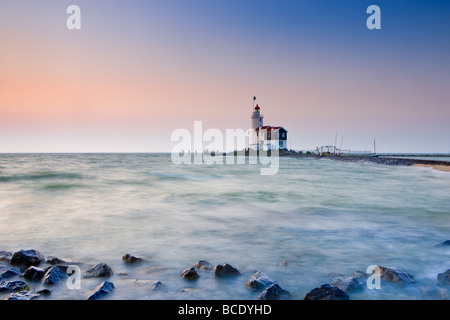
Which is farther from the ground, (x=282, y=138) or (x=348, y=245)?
(x=282, y=138)

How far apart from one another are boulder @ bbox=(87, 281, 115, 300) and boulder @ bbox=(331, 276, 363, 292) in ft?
9.49

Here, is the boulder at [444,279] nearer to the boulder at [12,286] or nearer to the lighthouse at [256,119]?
the boulder at [12,286]

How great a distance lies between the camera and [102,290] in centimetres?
365

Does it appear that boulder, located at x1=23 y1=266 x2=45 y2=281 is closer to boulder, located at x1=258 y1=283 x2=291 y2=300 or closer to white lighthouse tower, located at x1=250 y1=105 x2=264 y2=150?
boulder, located at x1=258 y1=283 x2=291 y2=300

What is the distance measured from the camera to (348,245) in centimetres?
582

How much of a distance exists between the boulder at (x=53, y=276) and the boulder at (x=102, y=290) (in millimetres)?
672

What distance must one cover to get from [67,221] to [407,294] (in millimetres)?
7962

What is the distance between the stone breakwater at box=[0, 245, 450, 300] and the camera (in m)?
3.53

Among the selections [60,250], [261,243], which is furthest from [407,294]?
[60,250]

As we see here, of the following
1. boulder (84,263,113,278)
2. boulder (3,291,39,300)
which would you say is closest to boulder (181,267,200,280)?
boulder (84,263,113,278)

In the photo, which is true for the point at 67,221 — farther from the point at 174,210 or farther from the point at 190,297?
the point at 190,297

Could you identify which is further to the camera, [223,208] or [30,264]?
[223,208]

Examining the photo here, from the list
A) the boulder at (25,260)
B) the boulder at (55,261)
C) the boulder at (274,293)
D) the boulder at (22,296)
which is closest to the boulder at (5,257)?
the boulder at (25,260)
